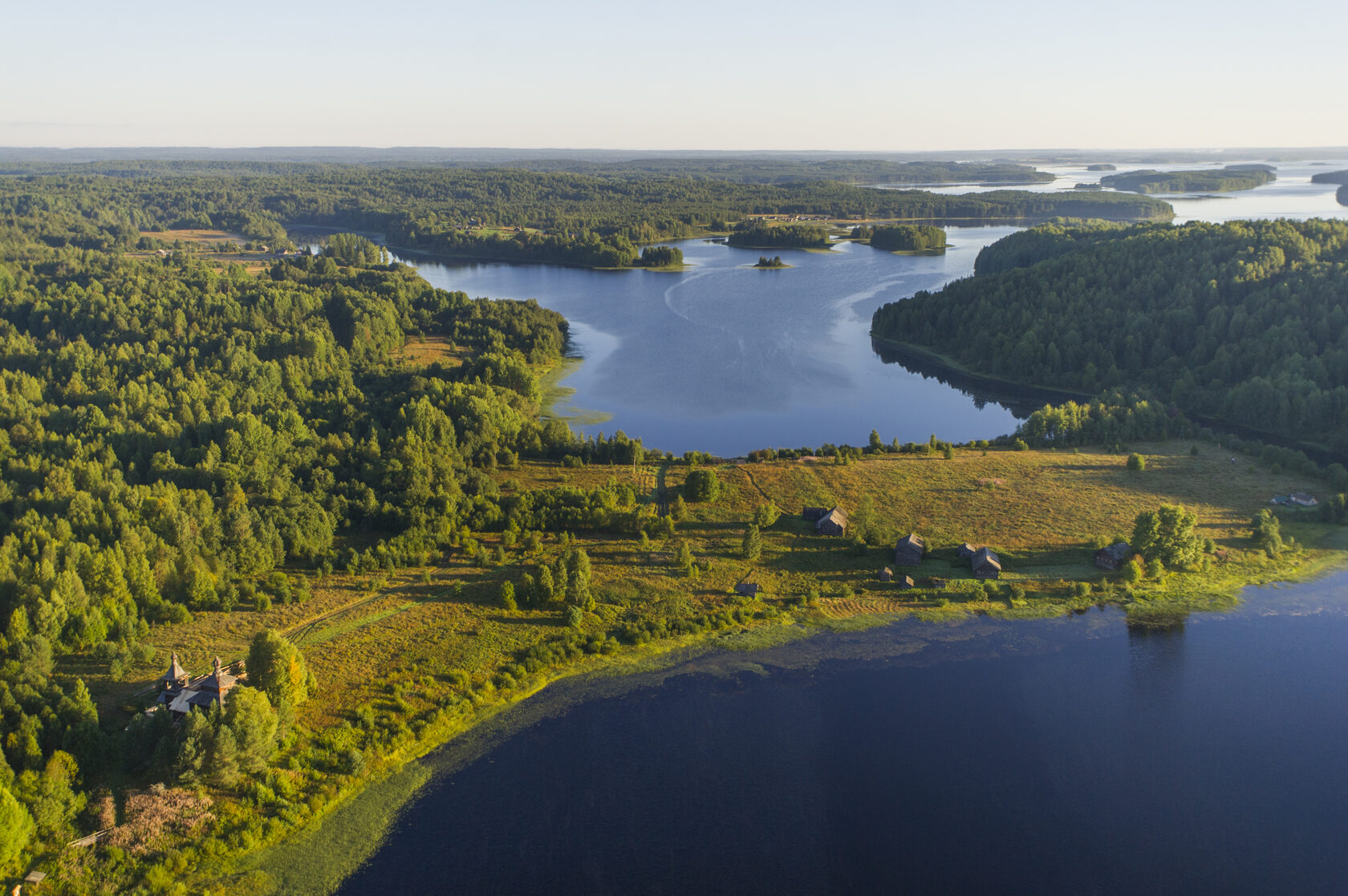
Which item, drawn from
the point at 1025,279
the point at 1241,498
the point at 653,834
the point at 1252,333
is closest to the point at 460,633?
the point at 653,834

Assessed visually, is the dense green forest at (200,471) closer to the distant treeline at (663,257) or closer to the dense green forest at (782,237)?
the distant treeline at (663,257)

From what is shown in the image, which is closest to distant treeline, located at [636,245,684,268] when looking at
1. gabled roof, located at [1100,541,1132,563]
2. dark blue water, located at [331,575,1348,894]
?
gabled roof, located at [1100,541,1132,563]

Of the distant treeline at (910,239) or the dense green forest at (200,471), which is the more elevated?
the distant treeline at (910,239)

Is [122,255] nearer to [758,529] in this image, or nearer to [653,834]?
[758,529]

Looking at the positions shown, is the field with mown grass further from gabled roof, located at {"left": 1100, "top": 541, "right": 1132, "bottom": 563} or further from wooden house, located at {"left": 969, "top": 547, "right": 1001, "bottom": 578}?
gabled roof, located at {"left": 1100, "top": 541, "right": 1132, "bottom": 563}

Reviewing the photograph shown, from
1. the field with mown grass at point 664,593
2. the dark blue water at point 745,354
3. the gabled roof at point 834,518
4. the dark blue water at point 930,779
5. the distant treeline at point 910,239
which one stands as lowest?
the dark blue water at point 930,779

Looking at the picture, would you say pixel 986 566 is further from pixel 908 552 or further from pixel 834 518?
pixel 834 518

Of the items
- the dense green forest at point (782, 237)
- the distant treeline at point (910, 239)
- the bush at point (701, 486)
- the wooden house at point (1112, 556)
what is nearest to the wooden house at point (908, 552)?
the wooden house at point (1112, 556)
